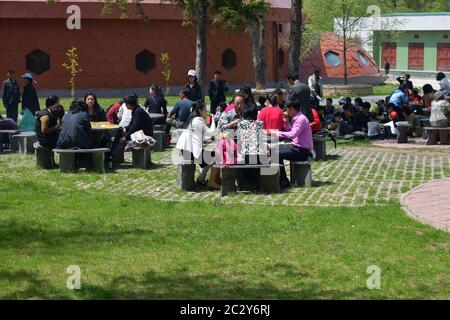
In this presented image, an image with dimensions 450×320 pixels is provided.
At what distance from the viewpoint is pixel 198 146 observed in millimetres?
13281

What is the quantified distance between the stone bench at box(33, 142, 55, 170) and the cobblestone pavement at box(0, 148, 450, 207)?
18cm

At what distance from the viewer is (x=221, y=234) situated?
9.89m

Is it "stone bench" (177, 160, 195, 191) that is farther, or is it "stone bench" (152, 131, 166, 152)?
"stone bench" (152, 131, 166, 152)

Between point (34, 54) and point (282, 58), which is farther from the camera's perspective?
point (282, 58)

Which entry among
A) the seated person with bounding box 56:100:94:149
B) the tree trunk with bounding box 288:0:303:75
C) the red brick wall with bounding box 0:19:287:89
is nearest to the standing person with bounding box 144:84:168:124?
the tree trunk with bounding box 288:0:303:75

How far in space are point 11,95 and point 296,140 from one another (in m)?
12.0

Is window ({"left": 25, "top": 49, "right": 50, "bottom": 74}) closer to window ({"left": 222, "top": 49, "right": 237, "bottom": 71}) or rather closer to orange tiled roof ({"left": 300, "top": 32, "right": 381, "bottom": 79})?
window ({"left": 222, "top": 49, "right": 237, "bottom": 71})

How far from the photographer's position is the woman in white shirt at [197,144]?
13289 mm

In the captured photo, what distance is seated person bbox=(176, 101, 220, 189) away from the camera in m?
13.3

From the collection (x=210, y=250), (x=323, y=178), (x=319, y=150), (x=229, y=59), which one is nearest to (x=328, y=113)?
(x=319, y=150)

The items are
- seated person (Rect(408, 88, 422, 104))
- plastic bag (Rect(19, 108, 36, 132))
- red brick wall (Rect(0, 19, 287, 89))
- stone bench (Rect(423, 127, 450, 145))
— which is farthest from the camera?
red brick wall (Rect(0, 19, 287, 89))

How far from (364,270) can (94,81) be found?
96.1 ft
